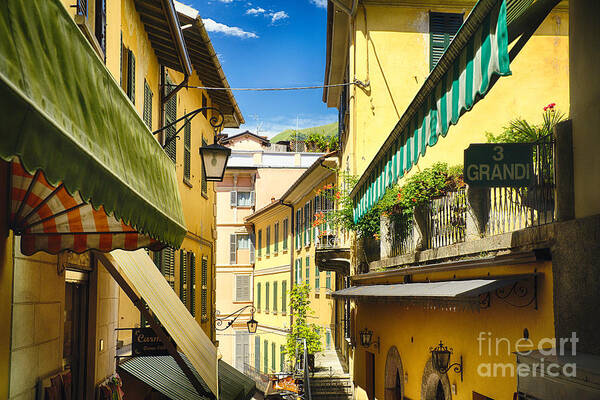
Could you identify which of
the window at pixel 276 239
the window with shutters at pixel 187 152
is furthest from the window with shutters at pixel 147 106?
the window at pixel 276 239

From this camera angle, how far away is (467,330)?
31.8ft

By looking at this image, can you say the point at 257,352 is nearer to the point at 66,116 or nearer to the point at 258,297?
the point at 258,297

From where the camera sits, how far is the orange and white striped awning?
155 inches

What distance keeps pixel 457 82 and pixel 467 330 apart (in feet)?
17.3

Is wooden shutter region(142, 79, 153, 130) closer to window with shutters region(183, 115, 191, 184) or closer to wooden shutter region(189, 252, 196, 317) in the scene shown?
window with shutters region(183, 115, 191, 184)

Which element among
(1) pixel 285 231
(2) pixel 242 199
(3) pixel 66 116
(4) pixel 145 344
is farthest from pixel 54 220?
(2) pixel 242 199

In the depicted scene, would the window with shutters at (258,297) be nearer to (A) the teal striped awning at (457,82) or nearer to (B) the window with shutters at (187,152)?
(B) the window with shutters at (187,152)

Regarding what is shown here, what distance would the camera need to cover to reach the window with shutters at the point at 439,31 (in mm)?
18797

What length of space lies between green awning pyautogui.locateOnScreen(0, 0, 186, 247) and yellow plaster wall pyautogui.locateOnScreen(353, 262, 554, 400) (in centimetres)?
475

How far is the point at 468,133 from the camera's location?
17.2m

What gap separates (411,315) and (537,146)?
6.07 metres

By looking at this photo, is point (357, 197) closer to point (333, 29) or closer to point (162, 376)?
point (162, 376)

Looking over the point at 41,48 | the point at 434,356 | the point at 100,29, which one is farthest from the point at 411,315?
the point at 41,48

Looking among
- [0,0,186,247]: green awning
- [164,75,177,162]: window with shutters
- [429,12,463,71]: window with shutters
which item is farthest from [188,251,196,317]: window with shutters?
[0,0,186,247]: green awning
